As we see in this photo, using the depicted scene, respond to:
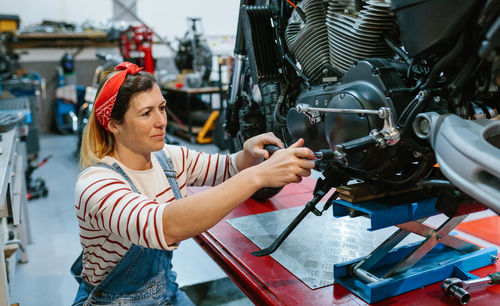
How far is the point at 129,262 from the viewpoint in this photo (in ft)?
4.67

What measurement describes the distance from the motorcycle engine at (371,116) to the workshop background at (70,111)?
0.43 m

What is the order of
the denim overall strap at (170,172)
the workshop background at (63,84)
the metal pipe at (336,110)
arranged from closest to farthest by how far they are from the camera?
the metal pipe at (336,110) < the denim overall strap at (170,172) < the workshop background at (63,84)

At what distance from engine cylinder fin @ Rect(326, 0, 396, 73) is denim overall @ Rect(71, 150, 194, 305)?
0.86 meters

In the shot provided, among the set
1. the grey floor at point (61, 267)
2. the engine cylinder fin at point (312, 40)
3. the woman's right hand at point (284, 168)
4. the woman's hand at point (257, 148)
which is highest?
the engine cylinder fin at point (312, 40)

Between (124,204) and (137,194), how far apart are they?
0.06 metres

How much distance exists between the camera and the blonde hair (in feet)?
4.65

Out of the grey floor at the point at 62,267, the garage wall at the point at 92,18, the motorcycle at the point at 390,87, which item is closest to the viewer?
the motorcycle at the point at 390,87

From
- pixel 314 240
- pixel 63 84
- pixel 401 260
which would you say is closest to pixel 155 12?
pixel 63 84

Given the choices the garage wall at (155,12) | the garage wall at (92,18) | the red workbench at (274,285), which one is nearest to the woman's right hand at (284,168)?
the red workbench at (274,285)

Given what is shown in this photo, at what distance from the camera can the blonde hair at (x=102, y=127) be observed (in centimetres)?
142

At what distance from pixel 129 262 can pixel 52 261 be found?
1716mm

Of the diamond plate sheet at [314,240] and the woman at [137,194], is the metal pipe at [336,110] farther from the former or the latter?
the diamond plate sheet at [314,240]

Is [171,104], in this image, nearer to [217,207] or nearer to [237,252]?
[237,252]

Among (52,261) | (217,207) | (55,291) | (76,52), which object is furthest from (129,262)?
(76,52)
